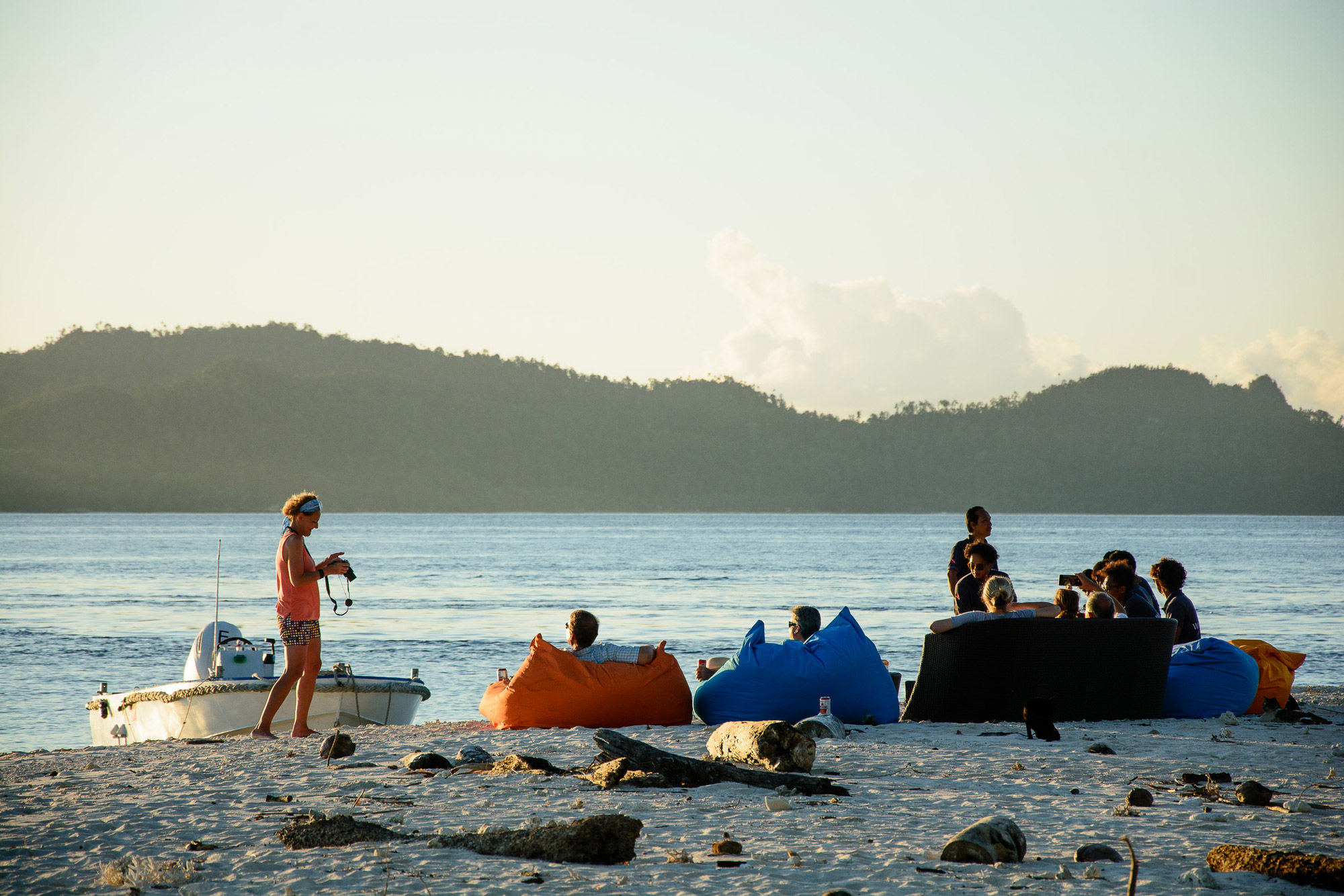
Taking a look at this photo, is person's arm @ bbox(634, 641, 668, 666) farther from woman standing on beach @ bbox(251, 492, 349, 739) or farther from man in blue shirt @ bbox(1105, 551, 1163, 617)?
man in blue shirt @ bbox(1105, 551, 1163, 617)

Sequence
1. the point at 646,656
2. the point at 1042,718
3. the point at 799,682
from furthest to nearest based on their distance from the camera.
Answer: the point at 646,656
the point at 799,682
the point at 1042,718

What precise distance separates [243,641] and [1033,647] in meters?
7.93

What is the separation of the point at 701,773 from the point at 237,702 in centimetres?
617

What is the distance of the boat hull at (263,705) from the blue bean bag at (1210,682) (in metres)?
6.53

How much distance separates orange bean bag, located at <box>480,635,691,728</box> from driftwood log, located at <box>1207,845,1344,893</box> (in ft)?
14.6

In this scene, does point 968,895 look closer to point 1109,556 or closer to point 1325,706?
point 1109,556

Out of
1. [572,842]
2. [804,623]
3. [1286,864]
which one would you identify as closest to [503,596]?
[804,623]

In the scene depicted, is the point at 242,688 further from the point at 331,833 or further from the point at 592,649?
the point at 331,833

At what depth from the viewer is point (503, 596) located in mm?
35688

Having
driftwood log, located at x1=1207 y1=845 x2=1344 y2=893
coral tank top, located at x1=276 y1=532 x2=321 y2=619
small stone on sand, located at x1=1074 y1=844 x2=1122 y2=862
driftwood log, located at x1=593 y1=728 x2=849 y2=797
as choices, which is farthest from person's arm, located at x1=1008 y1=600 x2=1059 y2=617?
coral tank top, located at x1=276 y1=532 x2=321 y2=619

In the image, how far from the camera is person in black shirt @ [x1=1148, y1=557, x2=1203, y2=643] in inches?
341

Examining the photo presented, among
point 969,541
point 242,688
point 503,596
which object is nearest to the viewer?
point 969,541

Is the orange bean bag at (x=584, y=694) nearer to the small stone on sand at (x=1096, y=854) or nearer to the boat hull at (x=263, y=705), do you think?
the boat hull at (x=263, y=705)

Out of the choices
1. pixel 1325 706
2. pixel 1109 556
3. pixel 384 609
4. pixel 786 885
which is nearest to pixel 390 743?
pixel 786 885
